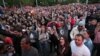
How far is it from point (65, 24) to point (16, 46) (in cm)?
337

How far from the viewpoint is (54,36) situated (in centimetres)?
1112

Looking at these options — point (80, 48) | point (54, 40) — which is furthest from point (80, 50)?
point (54, 40)

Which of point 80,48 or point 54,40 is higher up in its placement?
point 80,48

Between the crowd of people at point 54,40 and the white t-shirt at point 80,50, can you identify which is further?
the crowd of people at point 54,40

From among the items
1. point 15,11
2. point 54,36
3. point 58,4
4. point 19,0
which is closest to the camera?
point 54,36

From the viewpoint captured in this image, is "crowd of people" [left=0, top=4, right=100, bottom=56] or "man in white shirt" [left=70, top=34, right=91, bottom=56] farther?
"crowd of people" [left=0, top=4, right=100, bottom=56]

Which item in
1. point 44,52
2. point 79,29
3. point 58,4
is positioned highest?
point 79,29

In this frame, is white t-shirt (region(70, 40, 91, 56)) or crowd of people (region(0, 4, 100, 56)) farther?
crowd of people (region(0, 4, 100, 56))

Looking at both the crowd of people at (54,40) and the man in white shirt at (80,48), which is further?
the crowd of people at (54,40)

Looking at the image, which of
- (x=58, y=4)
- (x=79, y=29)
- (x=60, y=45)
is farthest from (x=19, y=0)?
(x=60, y=45)

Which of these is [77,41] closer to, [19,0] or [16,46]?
[16,46]

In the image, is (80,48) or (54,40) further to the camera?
(54,40)

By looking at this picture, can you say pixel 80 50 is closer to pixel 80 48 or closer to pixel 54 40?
pixel 80 48

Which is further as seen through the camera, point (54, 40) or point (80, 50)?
point (54, 40)
